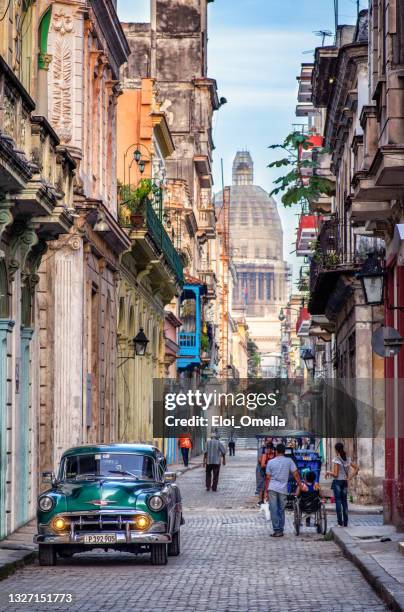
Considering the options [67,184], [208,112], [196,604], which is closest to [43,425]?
[67,184]

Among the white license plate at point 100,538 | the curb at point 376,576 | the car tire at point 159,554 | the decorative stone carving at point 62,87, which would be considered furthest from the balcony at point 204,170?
the white license plate at point 100,538

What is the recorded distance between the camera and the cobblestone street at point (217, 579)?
13445mm

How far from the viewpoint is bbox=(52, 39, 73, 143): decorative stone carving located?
1052 inches

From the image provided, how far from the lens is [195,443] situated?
73.2 m

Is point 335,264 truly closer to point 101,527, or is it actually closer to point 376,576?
point 101,527

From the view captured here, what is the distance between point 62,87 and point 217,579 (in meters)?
12.9

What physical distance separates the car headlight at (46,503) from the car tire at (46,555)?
40cm

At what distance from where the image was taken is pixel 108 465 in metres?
18.5

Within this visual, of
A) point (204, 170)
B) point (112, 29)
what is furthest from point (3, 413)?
point (204, 170)

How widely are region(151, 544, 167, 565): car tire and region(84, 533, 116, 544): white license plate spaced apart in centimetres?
58

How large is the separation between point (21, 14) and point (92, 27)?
6639mm

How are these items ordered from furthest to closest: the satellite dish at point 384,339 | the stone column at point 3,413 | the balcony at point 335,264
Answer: the balcony at point 335,264 → the stone column at point 3,413 → the satellite dish at point 384,339

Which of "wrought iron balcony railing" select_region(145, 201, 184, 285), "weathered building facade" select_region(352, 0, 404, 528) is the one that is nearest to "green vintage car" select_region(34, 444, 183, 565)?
"weathered building facade" select_region(352, 0, 404, 528)

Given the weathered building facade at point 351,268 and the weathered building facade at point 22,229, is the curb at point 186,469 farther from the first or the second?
the weathered building facade at point 22,229
